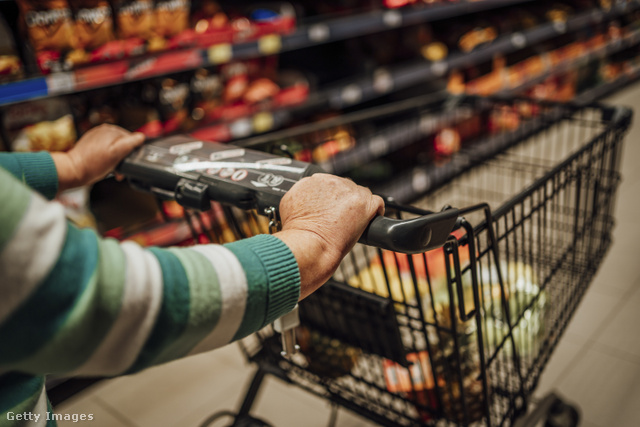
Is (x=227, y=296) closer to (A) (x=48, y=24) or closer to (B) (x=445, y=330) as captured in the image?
(B) (x=445, y=330)

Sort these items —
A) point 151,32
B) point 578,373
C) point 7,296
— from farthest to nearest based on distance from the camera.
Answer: point 151,32 → point 578,373 → point 7,296

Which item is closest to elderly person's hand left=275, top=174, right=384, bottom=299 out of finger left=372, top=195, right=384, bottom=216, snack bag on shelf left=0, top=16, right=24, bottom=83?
finger left=372, top=195, right=384, bottom=216

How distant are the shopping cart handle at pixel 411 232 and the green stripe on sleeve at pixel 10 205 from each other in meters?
0.41

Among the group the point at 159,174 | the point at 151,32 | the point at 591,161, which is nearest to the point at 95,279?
the point at 159,174

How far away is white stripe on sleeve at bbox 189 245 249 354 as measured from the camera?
568mm

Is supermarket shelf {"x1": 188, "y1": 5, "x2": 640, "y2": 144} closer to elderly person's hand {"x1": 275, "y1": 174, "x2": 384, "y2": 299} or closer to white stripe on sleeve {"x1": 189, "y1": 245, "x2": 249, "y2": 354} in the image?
elderly person's hand {"x1": 275, "y1": 174, "x2": 384, "y2": 299}

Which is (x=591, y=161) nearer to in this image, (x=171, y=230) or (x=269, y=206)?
(x=269, y=206)

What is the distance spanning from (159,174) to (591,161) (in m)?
0.96

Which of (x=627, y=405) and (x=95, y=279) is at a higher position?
(x=95, y=279)

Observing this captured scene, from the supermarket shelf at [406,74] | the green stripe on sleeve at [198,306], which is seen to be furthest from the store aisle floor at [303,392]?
the supermarket shelf at [406,74]

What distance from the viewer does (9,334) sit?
48 cm

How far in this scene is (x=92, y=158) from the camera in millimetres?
1026

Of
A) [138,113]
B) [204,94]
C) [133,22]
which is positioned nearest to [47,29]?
[133,22]

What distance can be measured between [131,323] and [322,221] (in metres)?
0.27
